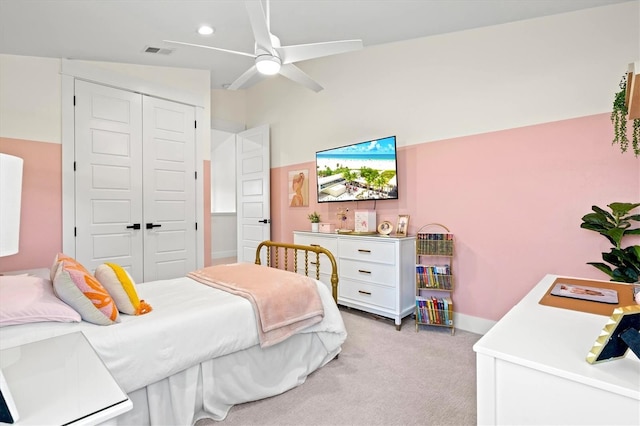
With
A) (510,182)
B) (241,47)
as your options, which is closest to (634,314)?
(510,182)

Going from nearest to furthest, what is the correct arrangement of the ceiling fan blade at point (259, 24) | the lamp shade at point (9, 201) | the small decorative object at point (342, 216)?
1. the lamp shade at point (9, 201)
2. the ceiling fan blade at point (259, 24)
3. the small decorative object at point (342, 216)

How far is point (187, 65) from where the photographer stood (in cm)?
401

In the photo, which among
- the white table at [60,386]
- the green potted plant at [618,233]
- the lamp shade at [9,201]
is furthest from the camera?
the green potted plant at [618,233]

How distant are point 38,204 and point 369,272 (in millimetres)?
3248

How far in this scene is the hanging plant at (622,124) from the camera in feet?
6.64

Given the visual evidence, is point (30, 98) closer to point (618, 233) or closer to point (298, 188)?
point (298, 188)

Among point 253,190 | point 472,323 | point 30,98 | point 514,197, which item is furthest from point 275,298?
point 253,190

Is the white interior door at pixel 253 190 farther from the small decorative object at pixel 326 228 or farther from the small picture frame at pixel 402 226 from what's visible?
the small picture frame at pixel 402 226

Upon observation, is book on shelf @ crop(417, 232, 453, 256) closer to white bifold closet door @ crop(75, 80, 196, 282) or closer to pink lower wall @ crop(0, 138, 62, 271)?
white bifold closet door @ crop(75, 80, 196, 282)

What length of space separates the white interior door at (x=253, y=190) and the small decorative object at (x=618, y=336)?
4.37m

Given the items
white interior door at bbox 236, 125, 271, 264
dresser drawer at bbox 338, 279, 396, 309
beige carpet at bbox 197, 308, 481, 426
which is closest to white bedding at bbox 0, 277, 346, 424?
beige carpet at bbox 197, 308, 481, 426

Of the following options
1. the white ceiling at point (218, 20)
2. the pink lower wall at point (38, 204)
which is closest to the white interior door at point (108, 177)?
the pink lower wall at point (38, 204)

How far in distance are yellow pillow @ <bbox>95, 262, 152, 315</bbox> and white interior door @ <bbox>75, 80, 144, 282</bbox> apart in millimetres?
2037

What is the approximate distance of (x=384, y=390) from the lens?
2.09 m
